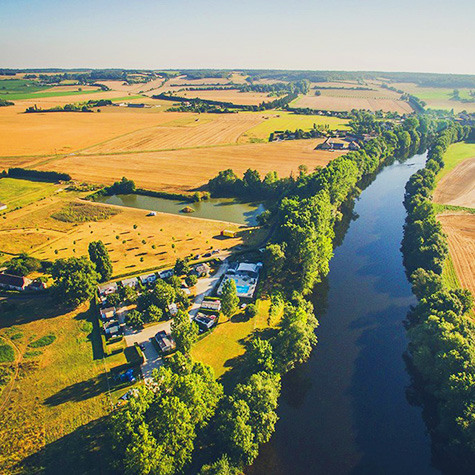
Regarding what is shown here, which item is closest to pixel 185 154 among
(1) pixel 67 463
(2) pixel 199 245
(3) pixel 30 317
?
(2) pixel 199 245

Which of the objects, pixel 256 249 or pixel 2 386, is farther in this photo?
pixel 256 249

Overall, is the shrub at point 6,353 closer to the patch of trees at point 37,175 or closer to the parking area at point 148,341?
the parking area at point 148,341

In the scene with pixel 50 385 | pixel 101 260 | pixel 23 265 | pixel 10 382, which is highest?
pixel 101 260

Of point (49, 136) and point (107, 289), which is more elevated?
point (49, 136)

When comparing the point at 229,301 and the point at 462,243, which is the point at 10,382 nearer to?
the point at 229,301

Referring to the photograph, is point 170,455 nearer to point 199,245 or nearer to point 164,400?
point 164,400

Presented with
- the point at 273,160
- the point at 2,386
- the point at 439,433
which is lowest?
the point at 439,433

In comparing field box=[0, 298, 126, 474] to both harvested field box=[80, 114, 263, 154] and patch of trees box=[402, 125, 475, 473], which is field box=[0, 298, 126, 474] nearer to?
patch of trees box=[402, 125, 475, 473]

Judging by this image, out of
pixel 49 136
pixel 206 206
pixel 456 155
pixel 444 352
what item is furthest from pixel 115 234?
pixel 456 155

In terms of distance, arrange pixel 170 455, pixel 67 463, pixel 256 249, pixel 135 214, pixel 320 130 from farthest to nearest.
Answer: pixel 320 130 < pixel 135 214 < pixel 256 249 < pixel 67 463 < pixel 170 455
